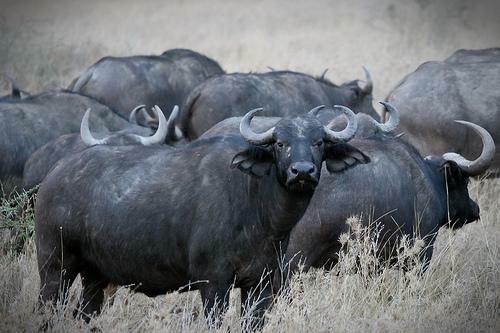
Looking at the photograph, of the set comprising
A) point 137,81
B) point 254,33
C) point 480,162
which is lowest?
point 254,33

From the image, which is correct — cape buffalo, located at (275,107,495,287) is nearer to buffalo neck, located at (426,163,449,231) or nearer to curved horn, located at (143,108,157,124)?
buffalo neck, located at (426,163,449,231)

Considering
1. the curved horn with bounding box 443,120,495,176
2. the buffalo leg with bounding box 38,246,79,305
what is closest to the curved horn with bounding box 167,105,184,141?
the curved horn with bounding box 443,120,495,176

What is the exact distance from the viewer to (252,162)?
6.23 m

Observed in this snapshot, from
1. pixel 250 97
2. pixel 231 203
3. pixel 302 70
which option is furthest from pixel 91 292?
pixel 302 70

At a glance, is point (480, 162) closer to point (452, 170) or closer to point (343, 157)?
point (452, 170)

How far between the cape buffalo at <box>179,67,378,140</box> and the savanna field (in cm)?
233

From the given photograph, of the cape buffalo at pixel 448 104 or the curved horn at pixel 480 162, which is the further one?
the cape buffalo at pixel 448 104

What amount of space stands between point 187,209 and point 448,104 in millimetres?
5708

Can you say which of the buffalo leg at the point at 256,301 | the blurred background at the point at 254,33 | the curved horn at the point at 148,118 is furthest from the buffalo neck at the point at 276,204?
the blurred background at the point at 254,33

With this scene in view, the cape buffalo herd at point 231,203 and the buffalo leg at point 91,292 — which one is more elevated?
the cape buffalo herd at point 231,203

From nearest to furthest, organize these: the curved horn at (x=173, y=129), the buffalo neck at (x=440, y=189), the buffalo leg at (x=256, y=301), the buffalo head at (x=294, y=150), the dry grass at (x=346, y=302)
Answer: the buffalo head at (x=294, y=150), the dry grass at (x=346, y=302), the buffalo leg at (x=256, y=301), the buffalo neck at (x=440, y=189), the curved horn at (x=173, y=129)

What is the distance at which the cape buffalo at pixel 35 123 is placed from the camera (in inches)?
399

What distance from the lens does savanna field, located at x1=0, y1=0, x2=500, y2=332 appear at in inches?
252

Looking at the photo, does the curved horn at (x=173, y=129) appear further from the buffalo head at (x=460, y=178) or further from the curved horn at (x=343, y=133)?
the curved horn at (x=343, y=133)
